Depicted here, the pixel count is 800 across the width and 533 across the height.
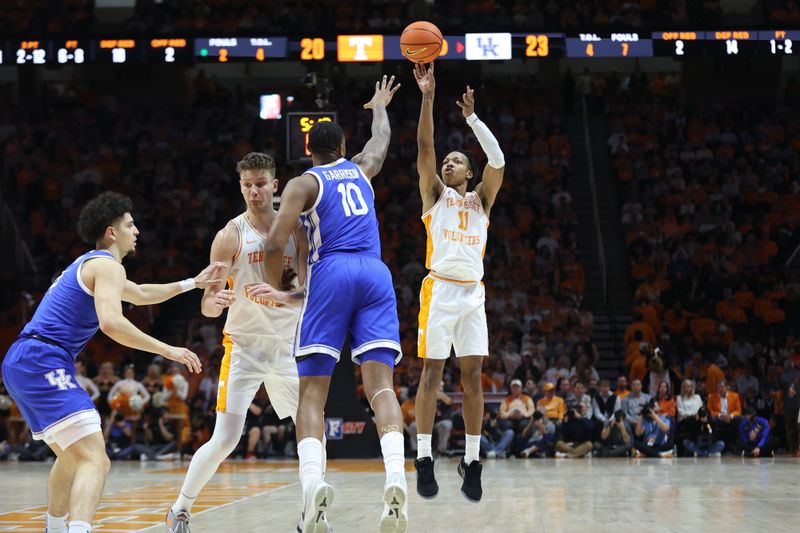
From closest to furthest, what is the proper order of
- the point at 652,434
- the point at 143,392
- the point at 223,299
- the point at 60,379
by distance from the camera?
the point at 60,379
the point at 223,299
the point at 652,434
the point at 143,392

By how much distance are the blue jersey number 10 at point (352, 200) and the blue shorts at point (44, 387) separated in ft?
5.19

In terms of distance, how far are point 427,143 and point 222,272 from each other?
1.81 m

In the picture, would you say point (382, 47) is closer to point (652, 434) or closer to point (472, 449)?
point (652, 434)

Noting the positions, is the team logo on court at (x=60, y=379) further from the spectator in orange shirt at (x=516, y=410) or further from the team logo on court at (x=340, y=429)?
the spectator in orange shirt at (x=516, y=410)

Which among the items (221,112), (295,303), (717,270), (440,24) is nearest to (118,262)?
(295,303)

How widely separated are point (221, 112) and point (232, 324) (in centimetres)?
1828

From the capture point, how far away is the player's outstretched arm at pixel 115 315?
15.9 feet

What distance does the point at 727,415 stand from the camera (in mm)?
14500

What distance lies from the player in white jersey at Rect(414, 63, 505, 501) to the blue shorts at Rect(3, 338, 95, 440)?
2.69 m

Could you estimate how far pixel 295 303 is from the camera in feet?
17.5

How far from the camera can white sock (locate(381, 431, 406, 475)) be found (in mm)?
4871

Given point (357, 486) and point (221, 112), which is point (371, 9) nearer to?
point (221, 112)

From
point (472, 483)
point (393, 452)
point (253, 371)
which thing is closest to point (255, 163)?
point (253, 371)

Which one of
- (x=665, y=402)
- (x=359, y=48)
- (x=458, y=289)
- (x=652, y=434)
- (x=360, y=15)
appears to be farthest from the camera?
(x=360, y=15)
